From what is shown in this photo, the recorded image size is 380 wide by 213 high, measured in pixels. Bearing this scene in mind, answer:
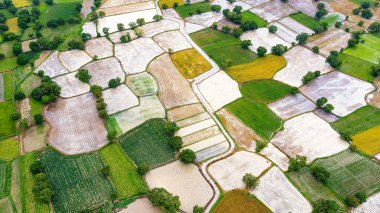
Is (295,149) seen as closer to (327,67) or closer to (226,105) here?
(226,105)

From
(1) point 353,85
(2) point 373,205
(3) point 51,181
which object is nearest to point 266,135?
(2) point 373,205

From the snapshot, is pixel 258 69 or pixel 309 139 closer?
pixel 309 139

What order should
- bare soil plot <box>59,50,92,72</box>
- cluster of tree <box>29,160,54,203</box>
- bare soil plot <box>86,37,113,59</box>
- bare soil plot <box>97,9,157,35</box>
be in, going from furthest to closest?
bare soil plot <box>97,9,157,35</box> → bare soil plot <box>86,37,113,59</box> → bare soil plot <box>59,50,92,72</box> → cluster of tree <box>29,160,54,203</box>

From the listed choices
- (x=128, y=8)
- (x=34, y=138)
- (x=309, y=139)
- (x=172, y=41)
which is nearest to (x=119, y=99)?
(x=34, y=138)

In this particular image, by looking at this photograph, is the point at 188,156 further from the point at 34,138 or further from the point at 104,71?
the point at 104,71

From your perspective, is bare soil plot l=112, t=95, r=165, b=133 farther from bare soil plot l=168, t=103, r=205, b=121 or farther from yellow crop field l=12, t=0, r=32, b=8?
yellow crop field l=12, t=0, r=32, b=8

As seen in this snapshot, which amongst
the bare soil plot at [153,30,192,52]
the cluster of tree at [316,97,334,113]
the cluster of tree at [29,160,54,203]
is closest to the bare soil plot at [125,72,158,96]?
the bare soil plot at [153,30,192,52]
